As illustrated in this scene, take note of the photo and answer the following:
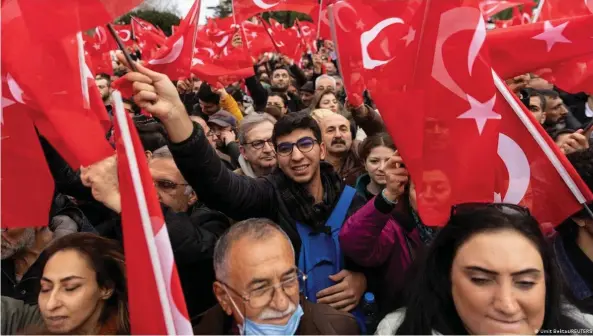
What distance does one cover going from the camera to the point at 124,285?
79.4 inches

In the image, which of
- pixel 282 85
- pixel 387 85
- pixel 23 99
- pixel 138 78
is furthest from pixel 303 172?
pixel 282 85

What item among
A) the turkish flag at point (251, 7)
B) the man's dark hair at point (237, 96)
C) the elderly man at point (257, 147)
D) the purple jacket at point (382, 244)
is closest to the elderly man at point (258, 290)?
the purple jacket at point (382, 244)

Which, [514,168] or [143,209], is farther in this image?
[514,168]

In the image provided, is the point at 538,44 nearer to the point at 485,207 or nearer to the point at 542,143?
the point at 542,143

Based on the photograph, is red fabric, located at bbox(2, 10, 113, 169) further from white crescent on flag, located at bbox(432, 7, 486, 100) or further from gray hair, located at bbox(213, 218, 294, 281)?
white crescent on flag, located at bbox(432, 7, 486, 100)

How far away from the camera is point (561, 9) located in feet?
10.6

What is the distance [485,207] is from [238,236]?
0.81 meters

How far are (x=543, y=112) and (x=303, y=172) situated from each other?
9.09 feet

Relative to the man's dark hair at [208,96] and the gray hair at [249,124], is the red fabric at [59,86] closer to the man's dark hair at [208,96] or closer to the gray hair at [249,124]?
the gray hair at [249,124]

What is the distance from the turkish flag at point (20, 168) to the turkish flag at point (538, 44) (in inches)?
77.0

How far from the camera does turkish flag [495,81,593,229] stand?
6.86ft

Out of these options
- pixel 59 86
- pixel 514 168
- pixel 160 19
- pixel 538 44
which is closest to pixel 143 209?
pixel 59 86

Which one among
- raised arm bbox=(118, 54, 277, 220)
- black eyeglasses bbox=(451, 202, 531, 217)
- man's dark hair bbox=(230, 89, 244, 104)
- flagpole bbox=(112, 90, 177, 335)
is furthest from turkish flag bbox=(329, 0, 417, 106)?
man's dark hair bbox=(230, 89, 244, 104)

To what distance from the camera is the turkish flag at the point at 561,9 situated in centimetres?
316
